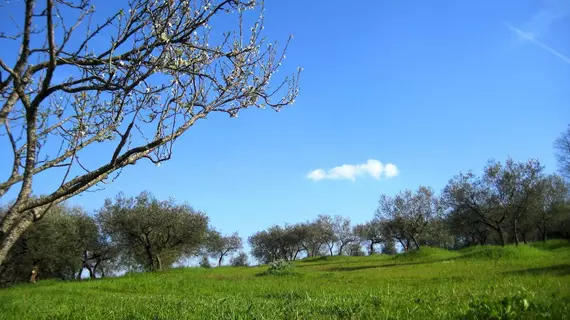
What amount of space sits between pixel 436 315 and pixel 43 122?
6996mm

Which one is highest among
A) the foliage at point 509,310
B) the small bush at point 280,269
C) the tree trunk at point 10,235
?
the tree trunk at point 10,235

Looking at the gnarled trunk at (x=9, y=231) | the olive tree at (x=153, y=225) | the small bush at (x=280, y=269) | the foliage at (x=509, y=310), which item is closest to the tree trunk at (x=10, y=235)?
the gnarled trunk at (x=9, y=231)

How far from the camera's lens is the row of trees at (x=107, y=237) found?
45844mm

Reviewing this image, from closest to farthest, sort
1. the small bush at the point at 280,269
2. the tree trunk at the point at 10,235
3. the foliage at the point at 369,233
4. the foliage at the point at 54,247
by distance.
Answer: the tree trunk at the point at 10,235
the small bush at the point at 280,269
the foliage at the point at 54,247
the foliage at the point at 369,233

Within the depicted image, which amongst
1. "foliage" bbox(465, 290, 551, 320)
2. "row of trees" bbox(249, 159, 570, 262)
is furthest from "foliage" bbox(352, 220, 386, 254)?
"foliage" bbox(465, 290, 551, 320)

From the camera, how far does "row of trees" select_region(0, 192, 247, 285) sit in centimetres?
4584

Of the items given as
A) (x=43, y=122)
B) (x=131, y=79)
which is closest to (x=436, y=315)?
(x=131, y=79)

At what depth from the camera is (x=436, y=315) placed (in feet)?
20.6

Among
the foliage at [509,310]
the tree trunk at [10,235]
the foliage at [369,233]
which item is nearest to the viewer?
the tree trunk at [10,235]

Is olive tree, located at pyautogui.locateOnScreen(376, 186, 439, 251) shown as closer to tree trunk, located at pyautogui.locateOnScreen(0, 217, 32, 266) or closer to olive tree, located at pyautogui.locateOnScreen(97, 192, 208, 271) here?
olive tree, located at pyautogui.locateOnScreen(97, 192, 208, 271)

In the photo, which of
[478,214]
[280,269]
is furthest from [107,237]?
[478,214]

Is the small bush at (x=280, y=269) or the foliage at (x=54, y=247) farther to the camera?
the foliage at (x=54, y=247)

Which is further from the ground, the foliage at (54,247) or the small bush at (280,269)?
the foliage at (54,247)

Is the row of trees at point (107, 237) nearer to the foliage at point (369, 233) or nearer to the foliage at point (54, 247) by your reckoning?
the foliage at point (54, 247)
